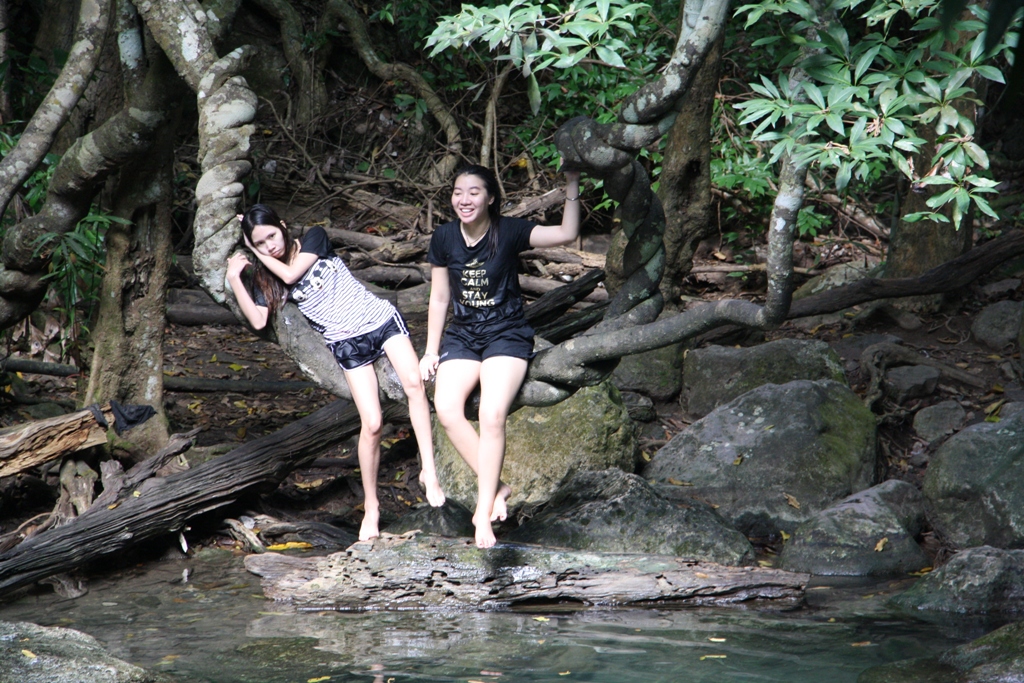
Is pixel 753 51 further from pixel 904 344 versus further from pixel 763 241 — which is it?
pixel 904 344

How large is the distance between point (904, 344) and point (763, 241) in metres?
2.42

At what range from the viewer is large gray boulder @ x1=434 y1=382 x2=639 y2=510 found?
20.7 ft

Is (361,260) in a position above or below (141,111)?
below

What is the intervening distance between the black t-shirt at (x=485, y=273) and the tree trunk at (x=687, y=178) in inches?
145

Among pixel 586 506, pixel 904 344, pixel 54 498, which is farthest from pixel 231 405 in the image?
pixel 904 344

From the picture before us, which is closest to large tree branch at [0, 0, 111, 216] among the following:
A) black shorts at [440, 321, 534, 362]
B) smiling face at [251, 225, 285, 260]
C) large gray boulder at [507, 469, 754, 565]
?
smiling face at [251, 225, 285, 260]

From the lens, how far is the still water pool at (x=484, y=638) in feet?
13.2

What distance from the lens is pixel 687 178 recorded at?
7.91 metres

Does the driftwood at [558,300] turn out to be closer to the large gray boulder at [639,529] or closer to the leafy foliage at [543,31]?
the large gray boulder at [639,529]

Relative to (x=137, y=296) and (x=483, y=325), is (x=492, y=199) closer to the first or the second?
(x=483, y=325)

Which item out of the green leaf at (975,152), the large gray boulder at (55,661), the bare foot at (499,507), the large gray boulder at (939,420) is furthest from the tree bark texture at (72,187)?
the large gray boulder at (939,420)

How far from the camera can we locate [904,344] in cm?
821

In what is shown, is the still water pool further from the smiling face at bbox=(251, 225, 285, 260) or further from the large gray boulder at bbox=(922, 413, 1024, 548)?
the smiling face at bbox=(251, 225, 285, 260)

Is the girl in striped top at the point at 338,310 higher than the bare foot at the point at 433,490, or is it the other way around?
the girl in striped top at the point at 338,310
